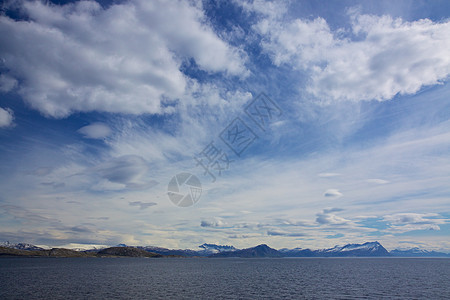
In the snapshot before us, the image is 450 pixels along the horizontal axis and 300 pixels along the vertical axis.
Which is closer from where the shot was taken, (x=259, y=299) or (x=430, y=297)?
(x=259, y=299)

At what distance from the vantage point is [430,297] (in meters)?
83.3

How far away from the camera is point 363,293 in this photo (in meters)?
88.9

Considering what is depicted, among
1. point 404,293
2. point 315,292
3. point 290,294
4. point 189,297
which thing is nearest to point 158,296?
point 189,297

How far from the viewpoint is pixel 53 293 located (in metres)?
85.7

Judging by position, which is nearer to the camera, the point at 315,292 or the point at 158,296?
the point at 158,296

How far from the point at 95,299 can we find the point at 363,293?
8294cm

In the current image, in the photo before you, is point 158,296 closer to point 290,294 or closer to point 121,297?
point 121,297

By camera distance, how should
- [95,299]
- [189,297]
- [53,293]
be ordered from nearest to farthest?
[95,299]
[189,297]
[53,293]

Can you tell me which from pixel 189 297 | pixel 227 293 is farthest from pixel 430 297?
pixel 189 297

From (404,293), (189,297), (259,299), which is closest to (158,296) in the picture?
(189,297)

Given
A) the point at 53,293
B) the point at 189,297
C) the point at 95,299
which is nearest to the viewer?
the point at 95,299

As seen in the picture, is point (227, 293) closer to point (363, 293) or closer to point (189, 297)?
point (189, 297)

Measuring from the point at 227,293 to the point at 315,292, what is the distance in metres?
29.7

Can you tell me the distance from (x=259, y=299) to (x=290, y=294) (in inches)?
569
